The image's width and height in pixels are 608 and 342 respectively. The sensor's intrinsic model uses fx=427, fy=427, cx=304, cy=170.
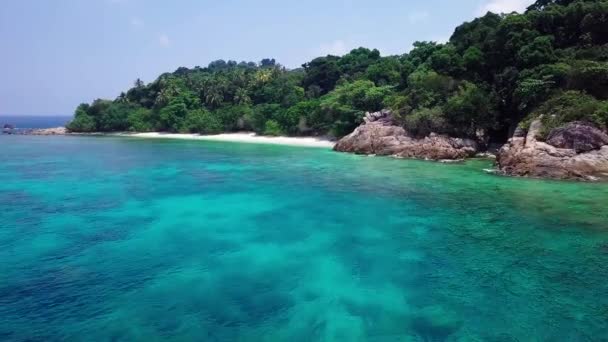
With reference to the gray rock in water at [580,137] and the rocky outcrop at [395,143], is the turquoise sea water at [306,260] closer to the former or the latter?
the gray rock in water at [580,137]

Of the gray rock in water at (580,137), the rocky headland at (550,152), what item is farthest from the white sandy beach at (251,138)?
the gray rock in water at (580,137)

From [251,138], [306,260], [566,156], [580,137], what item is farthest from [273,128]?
[306,260]

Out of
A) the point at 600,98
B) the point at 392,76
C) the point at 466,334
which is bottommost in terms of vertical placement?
the point at 466,334

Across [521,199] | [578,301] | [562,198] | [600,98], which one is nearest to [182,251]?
[578,301]

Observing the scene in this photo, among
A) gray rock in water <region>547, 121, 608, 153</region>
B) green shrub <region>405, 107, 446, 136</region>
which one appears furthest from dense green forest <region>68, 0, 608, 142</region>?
gray rock in water <region>547, 121, 608, 153</region>

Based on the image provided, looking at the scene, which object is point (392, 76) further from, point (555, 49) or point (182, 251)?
point (182, 251)

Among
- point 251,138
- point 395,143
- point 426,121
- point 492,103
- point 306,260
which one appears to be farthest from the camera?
point 251,138

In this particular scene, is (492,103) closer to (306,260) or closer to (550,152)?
(550,152)
